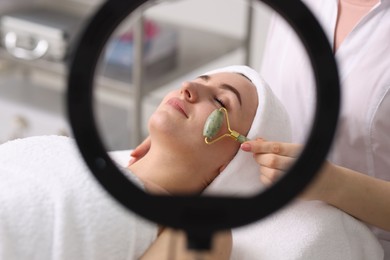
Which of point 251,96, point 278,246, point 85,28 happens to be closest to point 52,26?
point 251,96

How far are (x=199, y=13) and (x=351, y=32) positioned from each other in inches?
48.4

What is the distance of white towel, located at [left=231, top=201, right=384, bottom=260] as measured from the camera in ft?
3.35

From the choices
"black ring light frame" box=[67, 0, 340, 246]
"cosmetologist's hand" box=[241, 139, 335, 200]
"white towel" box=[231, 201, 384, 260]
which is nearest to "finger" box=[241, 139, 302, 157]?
"cosmetologist's hand" box=[241, 139, 335, 200]

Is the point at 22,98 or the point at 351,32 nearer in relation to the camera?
the point at 351,32

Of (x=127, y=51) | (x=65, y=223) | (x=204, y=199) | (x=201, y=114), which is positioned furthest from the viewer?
(x=127, y=51)

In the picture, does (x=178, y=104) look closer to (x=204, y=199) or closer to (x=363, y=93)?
(x=363, y=93)

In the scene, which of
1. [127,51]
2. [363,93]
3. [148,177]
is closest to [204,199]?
[148,177]

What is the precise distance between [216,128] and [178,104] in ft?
0.24

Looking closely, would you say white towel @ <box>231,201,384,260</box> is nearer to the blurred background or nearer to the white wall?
the blurred background

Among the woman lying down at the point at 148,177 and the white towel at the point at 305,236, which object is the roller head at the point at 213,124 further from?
the white towel at the point at 305,236

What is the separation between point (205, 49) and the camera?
2.24 m

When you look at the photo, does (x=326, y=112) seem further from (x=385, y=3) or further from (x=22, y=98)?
(x=22, y=98)

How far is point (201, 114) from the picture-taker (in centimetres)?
102

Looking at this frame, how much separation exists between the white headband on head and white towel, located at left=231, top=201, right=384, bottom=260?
0.24 ft
